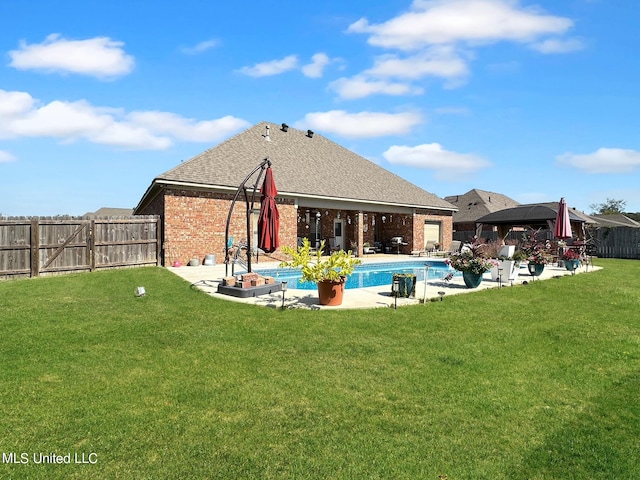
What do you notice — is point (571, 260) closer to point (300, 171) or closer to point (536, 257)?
point (536, 257)

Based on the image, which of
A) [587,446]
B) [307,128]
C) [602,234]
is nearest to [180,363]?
[587,446]

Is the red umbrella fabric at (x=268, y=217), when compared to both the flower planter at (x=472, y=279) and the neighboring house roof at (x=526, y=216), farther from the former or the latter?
the neighboring house roof at (x=526, y=216)

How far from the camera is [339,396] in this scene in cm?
415

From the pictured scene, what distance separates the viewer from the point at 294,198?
20.0m

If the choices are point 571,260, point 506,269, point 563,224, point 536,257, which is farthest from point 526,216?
point 506,269

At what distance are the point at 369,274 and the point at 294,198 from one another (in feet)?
21.6

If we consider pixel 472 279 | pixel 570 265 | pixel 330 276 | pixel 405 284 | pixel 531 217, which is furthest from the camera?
pixel 531 217

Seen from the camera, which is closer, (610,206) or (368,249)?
(368,249)

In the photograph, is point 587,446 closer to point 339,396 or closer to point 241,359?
point 339,396

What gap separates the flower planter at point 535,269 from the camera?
14070mm

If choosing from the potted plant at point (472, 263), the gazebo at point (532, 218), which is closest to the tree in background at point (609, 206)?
the gazebo at point (532, 218)

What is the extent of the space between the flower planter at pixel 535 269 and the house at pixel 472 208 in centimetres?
2160

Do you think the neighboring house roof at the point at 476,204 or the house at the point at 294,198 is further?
the neighboring house roof at the point at 476,204

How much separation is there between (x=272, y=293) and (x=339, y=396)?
6.21 m
